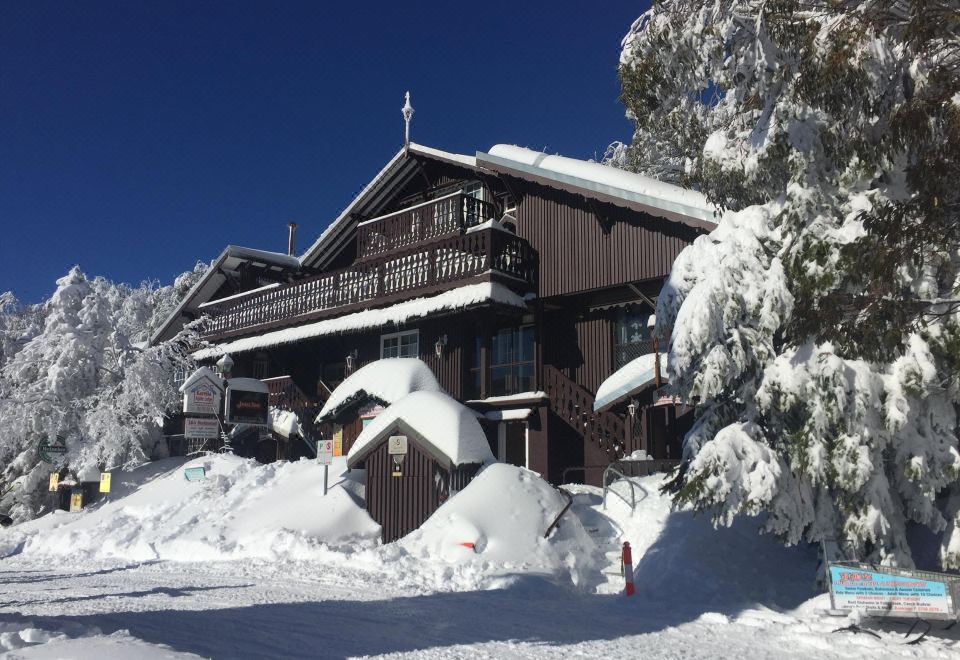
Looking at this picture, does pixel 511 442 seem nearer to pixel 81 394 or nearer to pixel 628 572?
pixel 628 572

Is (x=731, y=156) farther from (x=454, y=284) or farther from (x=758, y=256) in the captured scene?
(x=454, y=284)

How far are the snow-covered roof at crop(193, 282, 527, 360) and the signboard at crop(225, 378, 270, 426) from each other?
7.35 feet

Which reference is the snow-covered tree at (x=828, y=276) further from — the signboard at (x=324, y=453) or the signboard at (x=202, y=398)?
the signboard at (x=202, y=398)

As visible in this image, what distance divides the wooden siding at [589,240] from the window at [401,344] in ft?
15.2

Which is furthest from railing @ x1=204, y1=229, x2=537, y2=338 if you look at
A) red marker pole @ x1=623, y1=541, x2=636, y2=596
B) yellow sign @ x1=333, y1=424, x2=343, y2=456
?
red marker pole @ x1=623, y1=541, x2=636, y2=596

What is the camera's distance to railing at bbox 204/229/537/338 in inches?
773

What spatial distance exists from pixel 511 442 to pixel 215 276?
1651 centimetres

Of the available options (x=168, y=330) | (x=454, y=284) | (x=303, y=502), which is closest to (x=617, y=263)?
(x=454, y=284)

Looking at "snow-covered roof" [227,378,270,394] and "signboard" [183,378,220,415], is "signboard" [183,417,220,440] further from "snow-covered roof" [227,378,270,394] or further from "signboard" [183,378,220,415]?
"snow-covered roof" [227,378,270,394]

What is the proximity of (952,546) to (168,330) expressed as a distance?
3003 cm

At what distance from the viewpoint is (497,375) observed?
21.2 metres

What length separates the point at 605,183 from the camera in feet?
60.1

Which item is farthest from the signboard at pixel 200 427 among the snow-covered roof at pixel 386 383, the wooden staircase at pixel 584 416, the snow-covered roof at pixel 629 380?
the snow-covered roof at pixel 629 380

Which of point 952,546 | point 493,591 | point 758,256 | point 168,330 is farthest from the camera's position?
point 168,330
